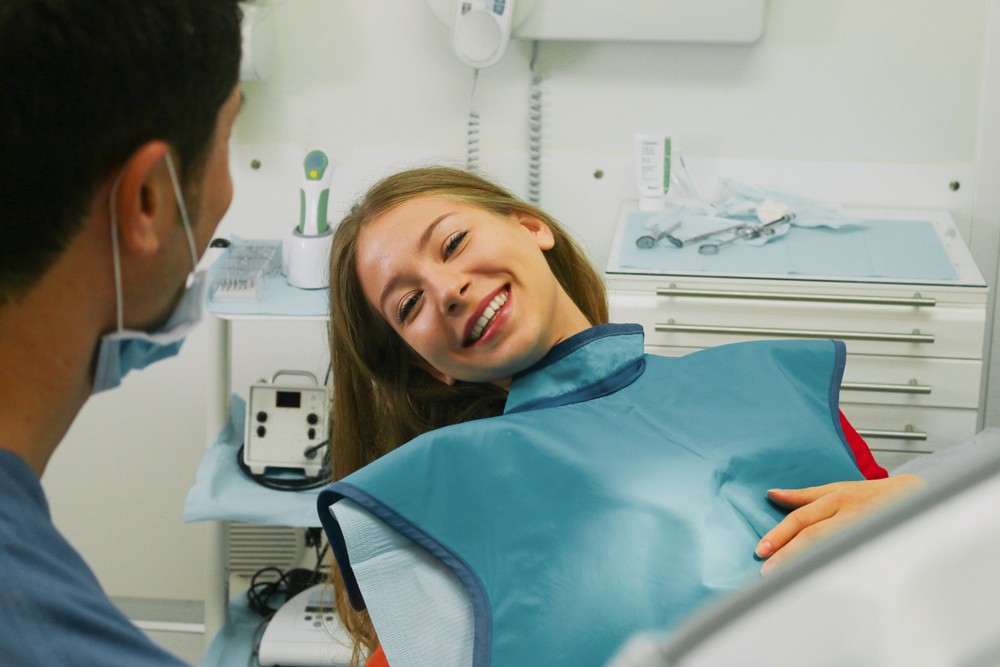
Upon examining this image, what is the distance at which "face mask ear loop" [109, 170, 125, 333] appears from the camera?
756mm

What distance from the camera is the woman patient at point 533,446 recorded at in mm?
1316

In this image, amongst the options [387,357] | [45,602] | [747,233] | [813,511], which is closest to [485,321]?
[387,357]

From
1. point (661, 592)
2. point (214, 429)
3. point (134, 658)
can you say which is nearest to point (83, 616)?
point (134, 658)

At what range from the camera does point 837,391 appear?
1.67 metres

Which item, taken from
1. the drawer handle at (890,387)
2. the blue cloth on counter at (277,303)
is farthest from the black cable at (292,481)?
the drawer handle at (890,387)

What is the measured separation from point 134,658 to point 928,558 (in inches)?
22.4

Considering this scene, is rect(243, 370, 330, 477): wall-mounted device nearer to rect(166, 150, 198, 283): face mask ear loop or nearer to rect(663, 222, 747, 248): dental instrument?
rect(663, 222, 747, 248): dental instrument

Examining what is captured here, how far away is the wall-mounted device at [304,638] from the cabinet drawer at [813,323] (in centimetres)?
83

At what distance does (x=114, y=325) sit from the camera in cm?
84

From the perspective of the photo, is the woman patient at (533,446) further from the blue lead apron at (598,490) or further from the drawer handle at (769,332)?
the drawer handle at (769,332)

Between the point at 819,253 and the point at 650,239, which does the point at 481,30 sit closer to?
the point at 650,239

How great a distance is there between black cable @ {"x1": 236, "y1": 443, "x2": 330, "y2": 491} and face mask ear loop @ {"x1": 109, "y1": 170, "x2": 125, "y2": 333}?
151 cm

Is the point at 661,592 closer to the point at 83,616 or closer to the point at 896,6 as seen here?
the point at 83,616

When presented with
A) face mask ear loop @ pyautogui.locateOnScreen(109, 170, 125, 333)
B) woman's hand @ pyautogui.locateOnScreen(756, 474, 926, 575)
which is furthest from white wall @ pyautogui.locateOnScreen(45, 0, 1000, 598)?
face mask ear loop @ pyautogui.locateOnScreen(109, 170, 125, 333)
